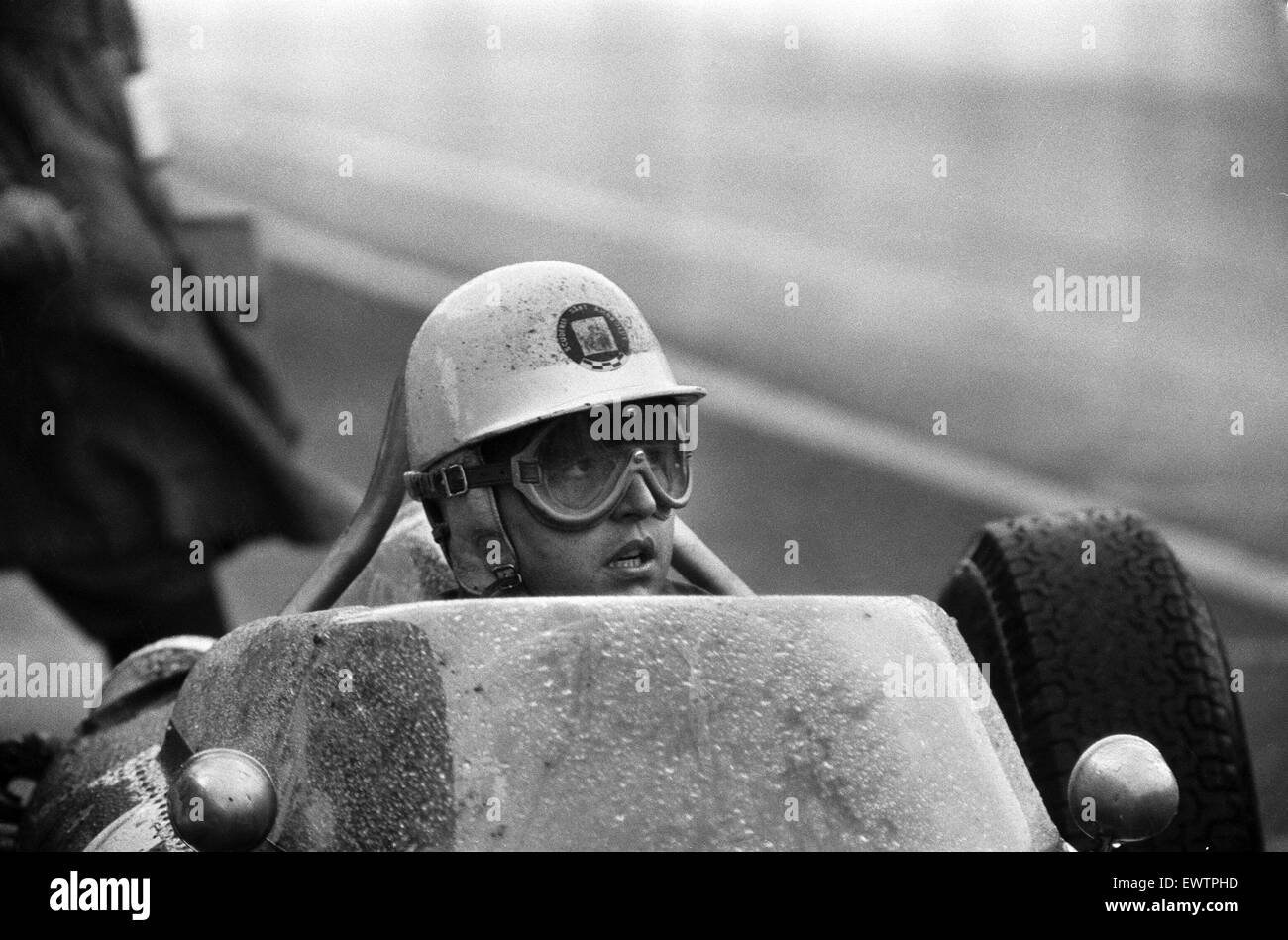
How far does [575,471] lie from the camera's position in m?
2.95

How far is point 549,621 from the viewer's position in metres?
2.46

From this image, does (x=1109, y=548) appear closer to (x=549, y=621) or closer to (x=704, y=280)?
(x=549, y=621)

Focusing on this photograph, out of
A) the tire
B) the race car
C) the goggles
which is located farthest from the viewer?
the tire

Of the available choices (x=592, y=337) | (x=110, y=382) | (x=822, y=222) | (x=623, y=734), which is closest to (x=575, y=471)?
(x=592, y=337)

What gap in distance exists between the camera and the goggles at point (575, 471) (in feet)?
9.56

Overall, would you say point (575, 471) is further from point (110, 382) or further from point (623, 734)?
point (110, 382)

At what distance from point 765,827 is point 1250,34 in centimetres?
576

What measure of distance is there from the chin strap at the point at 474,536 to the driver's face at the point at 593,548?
2 cm

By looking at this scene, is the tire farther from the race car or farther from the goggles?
the goggles

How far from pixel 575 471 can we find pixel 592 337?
22 cm

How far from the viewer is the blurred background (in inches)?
282

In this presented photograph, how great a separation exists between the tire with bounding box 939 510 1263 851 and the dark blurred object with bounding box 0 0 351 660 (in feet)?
12.8

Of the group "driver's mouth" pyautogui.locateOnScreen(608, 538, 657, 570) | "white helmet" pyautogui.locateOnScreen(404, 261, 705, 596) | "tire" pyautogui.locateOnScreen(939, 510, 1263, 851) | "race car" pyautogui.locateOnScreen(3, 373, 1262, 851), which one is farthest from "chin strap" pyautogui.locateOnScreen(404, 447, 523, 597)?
"tire" pyautogui.locateOnScreen(939, 510, 1263, 851)

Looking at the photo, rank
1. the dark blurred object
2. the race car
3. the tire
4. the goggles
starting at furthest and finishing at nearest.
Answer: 1. the dark blurred object
2. the tire
3. the goggles
4. the race car
